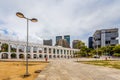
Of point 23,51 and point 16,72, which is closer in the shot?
point 16,72

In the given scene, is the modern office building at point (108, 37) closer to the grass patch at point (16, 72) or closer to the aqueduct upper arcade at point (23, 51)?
the aqueduct upper arcade at point (23, 51)

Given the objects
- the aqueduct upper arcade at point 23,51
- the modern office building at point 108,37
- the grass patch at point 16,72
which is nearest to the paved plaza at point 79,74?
the grass patch at point 16,72

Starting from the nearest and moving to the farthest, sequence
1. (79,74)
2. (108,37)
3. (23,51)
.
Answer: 1. (79,74)
2. (23,51)
3. (108,37)

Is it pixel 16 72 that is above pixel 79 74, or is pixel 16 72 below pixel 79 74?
below

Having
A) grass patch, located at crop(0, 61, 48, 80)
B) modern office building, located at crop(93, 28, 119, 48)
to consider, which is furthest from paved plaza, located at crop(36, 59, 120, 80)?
modern office building, located at crop(93, 28, 119, 48)

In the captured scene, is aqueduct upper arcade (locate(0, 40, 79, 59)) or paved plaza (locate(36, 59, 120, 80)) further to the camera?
aqueduct upper arcade (locate(0, 40, 79, 59))

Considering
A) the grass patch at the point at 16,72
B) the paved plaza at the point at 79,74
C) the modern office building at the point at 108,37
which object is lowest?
the grass patch at the point at 16,72

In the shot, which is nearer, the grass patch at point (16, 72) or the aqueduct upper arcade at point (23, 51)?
the grass patch at point (16, 72)

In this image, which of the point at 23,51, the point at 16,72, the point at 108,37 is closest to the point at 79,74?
the point at 16,72

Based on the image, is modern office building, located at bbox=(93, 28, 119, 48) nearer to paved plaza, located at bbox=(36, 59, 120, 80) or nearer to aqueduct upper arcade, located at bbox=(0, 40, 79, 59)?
aqueduct upper arcade, located at bbox=(0, 40, 79, 59)

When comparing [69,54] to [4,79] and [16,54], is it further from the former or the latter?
[4,79]

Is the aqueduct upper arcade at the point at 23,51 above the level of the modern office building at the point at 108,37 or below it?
below

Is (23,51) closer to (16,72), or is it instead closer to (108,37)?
(16,72)

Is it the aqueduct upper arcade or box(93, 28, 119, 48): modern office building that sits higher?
box(93, 28, 119, 48): modern office building
